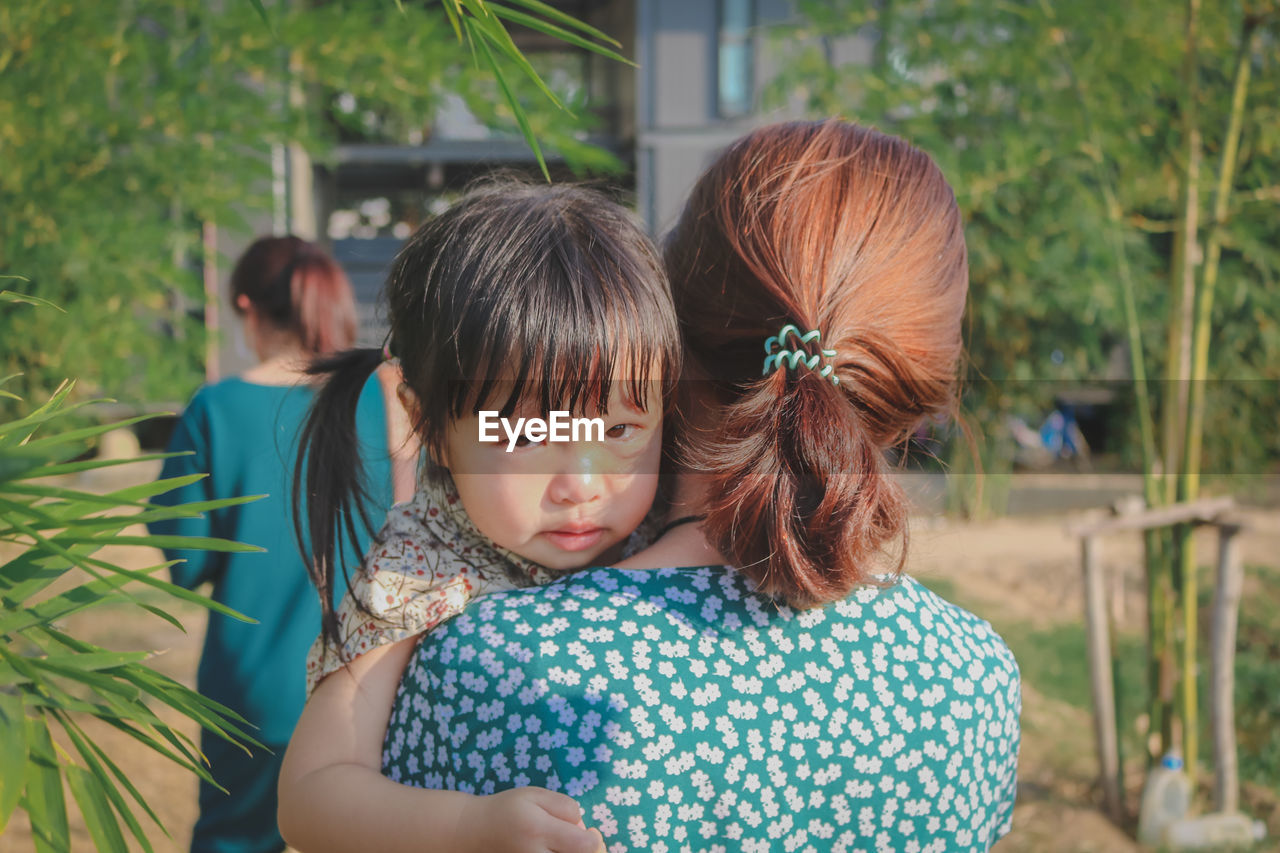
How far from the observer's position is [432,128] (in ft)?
30.7

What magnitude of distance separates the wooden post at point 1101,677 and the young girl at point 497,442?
2673mm

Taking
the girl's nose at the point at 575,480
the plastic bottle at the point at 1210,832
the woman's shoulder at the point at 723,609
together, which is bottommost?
the plastic bottle at the point at 1210,832

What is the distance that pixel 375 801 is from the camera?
812mm

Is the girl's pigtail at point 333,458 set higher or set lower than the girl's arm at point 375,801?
higher

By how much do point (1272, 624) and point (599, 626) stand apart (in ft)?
14.4

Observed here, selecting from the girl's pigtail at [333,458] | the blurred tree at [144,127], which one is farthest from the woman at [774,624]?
the blurred tree at [144,127]

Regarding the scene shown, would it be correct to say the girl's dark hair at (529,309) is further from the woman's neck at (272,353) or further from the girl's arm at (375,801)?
the woman's neck at (272,353)

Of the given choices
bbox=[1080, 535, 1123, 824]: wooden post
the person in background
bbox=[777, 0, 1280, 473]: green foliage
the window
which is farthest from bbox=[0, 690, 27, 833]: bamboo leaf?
the window

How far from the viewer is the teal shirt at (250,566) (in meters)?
1.93

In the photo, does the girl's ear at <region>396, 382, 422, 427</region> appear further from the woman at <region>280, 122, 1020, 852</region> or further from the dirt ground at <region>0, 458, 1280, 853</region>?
the dirt ground at <region>0, 458, 1280, 853</region>

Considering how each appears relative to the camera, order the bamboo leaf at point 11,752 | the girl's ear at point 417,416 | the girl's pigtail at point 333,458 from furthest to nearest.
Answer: the girl's pigtail at point 333,458 → the girl's ear at point 417,416 → the bamboo leaf at point 11,752

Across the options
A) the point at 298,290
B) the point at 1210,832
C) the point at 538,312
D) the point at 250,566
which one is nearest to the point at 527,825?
the point at 538,312

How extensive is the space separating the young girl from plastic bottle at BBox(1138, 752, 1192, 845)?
2.75 meters

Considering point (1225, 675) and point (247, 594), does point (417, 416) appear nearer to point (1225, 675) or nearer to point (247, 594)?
point (247, 594)
